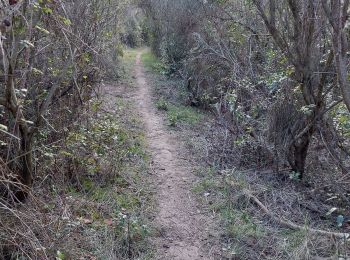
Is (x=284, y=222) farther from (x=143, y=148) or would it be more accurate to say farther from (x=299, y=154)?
(x=143, y=148)

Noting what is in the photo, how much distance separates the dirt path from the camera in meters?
4.27

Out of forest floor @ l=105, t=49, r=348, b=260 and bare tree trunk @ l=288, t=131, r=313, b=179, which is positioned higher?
bare tree trunk @ l=288, t=131, r=313, b=179

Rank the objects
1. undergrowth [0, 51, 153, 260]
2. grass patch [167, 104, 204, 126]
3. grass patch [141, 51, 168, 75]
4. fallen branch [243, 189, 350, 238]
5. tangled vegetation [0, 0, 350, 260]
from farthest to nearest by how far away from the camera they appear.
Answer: grass patch [141, 51, 168, 75] → grass patch [167, 104, 204, 126] → fallen branch [243, 189, 350, 238] → tangled vegetation [0, 0, 350, 260] → undergrowth [0, 51, 153, 260]

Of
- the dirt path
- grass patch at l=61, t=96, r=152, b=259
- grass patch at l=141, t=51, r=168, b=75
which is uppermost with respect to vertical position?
grass patch at l=141, t=51, r=168, b=75

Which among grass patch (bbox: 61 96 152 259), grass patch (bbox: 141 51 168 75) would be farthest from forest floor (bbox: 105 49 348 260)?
grass patch (bbox: 141 51 168 75)

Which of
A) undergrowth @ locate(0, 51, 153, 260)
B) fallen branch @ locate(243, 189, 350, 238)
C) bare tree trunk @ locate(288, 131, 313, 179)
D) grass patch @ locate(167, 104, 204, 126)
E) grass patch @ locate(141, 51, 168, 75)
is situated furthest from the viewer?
grass patch @ locate(141, 51, 168, 75)

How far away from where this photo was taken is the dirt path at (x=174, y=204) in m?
4.27

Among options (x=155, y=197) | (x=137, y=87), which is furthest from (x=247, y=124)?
(x=137, y=87)

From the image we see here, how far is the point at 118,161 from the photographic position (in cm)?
578

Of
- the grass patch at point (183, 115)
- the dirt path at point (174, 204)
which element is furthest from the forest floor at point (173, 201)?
the grass patch at point (183, 115)

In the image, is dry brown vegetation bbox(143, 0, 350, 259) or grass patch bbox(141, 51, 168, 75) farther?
grass patch bbox(141, 51, 168, 75)

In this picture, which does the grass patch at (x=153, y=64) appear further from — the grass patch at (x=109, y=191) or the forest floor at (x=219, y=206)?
the grass patch at (x=109, y=191)

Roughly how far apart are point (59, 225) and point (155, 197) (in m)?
1.76

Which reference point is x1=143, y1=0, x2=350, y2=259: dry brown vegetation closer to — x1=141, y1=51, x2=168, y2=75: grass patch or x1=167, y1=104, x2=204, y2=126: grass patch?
x1=167, y1=104, x2=204, y2=126: grass patch
